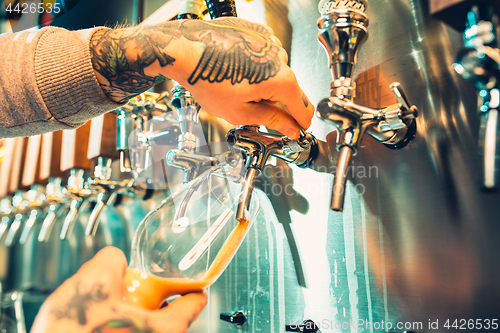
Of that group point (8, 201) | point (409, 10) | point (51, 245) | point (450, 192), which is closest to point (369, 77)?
point (409, 10)

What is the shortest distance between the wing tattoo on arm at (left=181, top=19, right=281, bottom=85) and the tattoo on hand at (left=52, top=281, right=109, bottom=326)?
0.84 feet

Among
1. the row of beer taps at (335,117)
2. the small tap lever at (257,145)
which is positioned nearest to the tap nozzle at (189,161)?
the row of beer taps at (335,117)

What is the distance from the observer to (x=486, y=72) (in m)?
0.38

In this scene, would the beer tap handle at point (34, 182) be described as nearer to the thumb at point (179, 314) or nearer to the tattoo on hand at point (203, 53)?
the tattoo on hand at point (203, 53)

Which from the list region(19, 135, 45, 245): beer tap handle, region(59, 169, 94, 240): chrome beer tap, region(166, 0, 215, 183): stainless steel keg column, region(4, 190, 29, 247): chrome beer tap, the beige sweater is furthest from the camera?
region(4, 190, 29, 247): chrome beer tap

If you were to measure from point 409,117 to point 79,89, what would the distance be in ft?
1.42

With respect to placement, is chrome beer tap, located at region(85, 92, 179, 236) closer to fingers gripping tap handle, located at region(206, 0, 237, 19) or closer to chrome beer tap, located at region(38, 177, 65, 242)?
fingers gripping tap handle, located at region(206, 0, 237, 19)

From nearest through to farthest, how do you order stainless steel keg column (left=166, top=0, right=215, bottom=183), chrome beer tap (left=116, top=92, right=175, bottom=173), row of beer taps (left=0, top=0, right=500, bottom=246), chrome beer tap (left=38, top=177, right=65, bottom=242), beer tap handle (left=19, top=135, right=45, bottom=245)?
row of beer taps (left=0, top=0, right=500, bottom=246)
stainless steel keg column (left=166, top=0, right=215, bottom=183)
chrome beer tap (left=116, top=92, right=175, bottom=173)
chrome beer tap (left=38, top=177, right=65, bottom=242)
beer tap handle (left=19, top=135, right=45, bottom=245)

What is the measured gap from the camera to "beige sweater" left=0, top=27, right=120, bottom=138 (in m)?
0.50

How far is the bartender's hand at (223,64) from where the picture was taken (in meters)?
0.43

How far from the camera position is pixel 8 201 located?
1.83 m

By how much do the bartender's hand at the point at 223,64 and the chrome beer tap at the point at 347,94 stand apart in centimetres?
4

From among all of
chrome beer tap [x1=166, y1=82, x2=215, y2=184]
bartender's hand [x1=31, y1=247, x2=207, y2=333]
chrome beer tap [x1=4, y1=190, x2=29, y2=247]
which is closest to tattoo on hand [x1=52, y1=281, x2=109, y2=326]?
bartender's hand [x1=31, y1=247, x2=207, y2=333]

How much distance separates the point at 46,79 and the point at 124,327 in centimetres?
37
